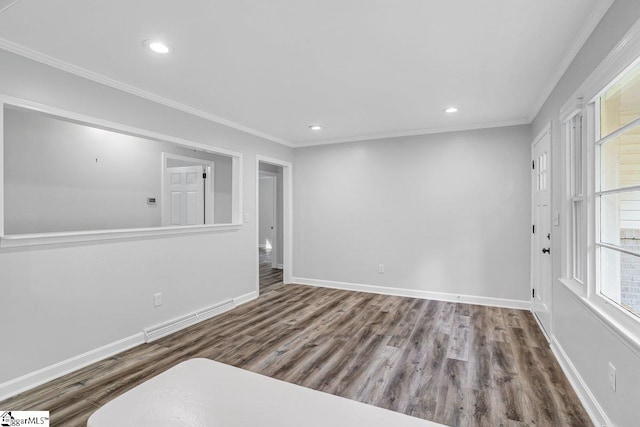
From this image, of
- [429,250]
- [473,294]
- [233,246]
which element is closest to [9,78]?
[233,246]

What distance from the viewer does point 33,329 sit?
2293mm

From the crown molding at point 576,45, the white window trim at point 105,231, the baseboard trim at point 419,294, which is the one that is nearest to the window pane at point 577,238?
the crown molding at point 576,45

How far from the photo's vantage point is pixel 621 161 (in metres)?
1.77

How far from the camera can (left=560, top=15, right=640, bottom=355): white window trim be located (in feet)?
4.91

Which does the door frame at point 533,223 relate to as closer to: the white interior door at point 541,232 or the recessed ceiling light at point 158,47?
the white interior door at point 541,232

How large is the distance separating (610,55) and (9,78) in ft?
12.3

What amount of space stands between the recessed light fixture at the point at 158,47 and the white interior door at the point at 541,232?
11.2 ft

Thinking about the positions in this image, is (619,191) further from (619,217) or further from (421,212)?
(421,212)

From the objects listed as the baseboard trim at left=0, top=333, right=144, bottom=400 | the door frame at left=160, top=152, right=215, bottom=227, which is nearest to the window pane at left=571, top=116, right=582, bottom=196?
the baseboard trim at left=0, top=333, right=144, bottom=400

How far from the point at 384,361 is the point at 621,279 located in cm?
172

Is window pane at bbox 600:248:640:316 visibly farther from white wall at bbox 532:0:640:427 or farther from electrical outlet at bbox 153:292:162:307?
electrical outlet at bbox 153:292:162:307

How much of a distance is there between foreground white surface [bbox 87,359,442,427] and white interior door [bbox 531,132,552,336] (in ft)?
10.5

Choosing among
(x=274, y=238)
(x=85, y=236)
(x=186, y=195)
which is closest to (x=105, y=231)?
(x=85, y=236)

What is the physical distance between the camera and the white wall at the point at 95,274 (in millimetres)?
2219
